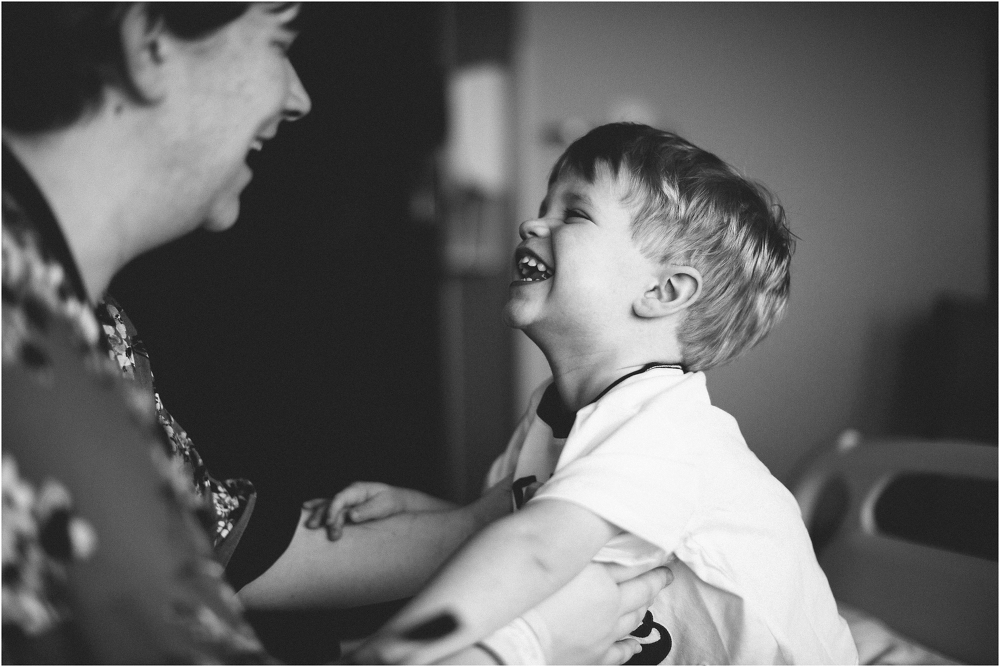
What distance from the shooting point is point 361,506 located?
1.01 meters

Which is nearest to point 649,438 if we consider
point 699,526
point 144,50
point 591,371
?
point 699,526

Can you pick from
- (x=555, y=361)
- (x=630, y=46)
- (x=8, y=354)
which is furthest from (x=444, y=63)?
(x=8, y=354)

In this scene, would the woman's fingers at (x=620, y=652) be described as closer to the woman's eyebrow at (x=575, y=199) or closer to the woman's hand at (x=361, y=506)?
the woman's hand at (x=361, y=506)

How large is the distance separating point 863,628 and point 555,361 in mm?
601

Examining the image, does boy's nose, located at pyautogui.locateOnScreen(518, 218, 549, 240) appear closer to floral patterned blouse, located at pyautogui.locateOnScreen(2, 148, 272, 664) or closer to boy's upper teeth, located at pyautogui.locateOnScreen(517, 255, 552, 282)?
boy's upper teeth, located at pyautogui.locateOnScreen(517, 255, 552, 282)

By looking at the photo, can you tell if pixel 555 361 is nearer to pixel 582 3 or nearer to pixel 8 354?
pixel 8 354

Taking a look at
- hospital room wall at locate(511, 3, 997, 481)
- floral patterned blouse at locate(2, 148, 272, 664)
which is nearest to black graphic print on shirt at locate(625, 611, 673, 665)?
floral patterned blouse at locate(2, 148, 272, 664)

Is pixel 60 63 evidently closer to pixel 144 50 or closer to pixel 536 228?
pixel 144 50

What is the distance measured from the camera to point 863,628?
112 centimetres

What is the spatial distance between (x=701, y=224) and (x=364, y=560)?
23.4 inches

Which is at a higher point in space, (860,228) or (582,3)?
(582,3)

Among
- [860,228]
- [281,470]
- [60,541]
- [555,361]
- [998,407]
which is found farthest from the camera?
[860,228]

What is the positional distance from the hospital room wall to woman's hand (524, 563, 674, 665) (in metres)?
1.52

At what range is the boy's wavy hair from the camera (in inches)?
39.1
